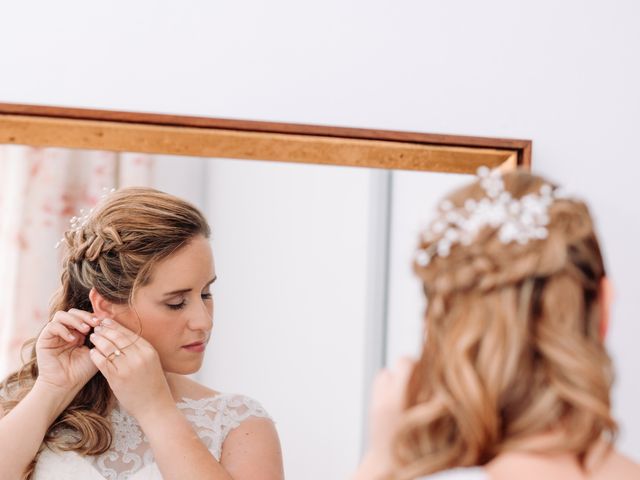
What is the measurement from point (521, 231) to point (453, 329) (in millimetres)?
132

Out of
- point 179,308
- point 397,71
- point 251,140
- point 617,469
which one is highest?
point 397,71

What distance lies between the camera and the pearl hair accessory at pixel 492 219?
1.00m

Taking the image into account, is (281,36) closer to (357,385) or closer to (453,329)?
(357,385)

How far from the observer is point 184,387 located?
4.48 feet

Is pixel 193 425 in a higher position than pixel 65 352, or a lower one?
lower

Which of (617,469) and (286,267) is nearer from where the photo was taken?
(617,469)

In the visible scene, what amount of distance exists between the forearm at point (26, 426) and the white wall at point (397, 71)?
48 cm

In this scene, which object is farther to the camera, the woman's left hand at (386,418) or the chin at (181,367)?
the chin at (181,367)

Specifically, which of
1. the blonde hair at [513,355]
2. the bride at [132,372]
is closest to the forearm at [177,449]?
the bride at [132,372]

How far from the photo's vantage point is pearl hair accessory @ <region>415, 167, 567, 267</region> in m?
1.00

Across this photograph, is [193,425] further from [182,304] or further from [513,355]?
[513,355]

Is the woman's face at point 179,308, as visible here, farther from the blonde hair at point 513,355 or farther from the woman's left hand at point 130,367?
the blonde hair at point 513,355

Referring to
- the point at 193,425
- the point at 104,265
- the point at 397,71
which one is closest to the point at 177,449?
the point at 193,425

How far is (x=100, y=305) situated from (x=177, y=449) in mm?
246
